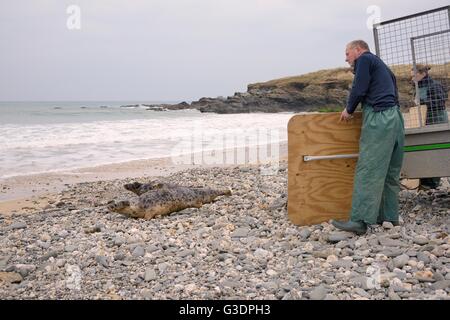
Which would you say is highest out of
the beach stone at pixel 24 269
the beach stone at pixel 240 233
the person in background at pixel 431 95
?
the person in background at pixel 431 95

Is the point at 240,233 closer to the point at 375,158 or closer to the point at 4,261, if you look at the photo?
the point at 375,158

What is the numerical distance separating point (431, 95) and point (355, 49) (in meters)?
1.40

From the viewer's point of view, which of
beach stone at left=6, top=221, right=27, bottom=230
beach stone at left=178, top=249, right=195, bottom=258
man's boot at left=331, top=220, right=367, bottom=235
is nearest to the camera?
beach stone at left=178, top=249, right=195, bottom=258

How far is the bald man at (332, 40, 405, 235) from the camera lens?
17.8 feet

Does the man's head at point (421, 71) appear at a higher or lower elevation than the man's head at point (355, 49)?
lower

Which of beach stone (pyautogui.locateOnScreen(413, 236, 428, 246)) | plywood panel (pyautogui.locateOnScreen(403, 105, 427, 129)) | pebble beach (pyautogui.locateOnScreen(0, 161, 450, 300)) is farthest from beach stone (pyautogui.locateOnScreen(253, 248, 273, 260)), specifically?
plywood panel (pyautogui.locateOnScreen(403, 105, 427, 129))

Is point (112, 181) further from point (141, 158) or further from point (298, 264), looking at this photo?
point (298, 264)

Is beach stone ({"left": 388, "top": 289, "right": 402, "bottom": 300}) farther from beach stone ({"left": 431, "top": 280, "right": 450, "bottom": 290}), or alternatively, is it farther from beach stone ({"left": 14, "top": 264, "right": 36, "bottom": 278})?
beach stone ({"left": 14, "top": 264, "right": 36, "bottom": 278})

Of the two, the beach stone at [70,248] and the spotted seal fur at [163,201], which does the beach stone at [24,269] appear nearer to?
the beach stone at [70,248]

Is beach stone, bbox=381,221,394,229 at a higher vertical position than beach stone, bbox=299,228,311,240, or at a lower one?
higher

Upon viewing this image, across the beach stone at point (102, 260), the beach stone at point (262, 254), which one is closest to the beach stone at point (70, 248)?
the beach stone at point (102, 260)

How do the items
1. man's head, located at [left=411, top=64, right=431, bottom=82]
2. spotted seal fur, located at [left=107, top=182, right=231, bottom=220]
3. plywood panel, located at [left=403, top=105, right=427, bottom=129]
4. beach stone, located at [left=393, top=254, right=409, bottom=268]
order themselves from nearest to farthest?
beach stone, located at [left=393, top=254, right=409, bottom=268] → man's head, located at [left=411, top=64, right=431, bottom=82] → plywood panel, located at [left=403, top=105, right=427, bottom=129] → spotted seal fur, located at [left=107, top=182, right=231, bottom=220]

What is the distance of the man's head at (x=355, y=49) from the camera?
562cm
